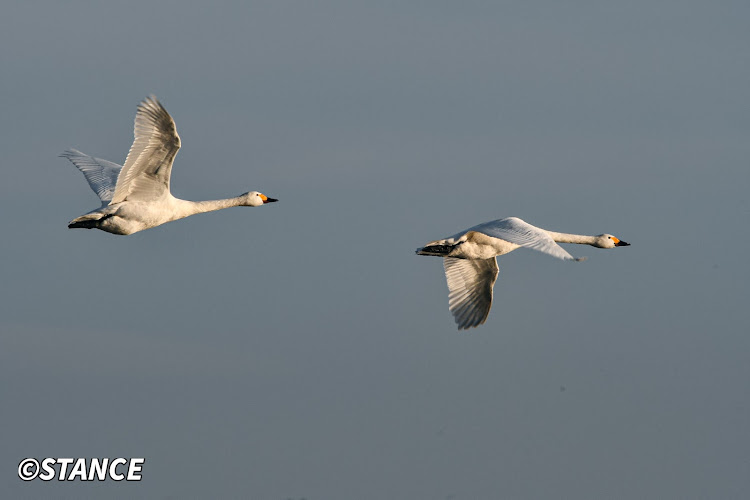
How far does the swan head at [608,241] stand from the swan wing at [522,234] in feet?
19.8

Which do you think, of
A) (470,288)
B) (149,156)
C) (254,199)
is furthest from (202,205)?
(470,288)

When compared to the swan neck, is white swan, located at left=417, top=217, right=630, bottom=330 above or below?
below

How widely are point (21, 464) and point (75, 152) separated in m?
10.3

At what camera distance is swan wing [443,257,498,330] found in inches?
1657

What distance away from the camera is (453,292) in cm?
4238

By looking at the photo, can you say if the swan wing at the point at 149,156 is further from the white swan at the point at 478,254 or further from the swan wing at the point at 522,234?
the swan wing at the point at 522,234

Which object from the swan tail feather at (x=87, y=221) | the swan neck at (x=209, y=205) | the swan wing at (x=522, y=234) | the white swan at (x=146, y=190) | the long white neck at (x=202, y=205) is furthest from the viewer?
the swan neck at (x=209, y=205)

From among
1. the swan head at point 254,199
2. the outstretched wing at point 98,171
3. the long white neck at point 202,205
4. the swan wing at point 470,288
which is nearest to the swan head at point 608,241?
the swan wing at point 470,288

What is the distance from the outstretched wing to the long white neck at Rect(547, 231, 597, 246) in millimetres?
13251

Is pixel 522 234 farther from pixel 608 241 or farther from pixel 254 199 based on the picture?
pixel 254 199

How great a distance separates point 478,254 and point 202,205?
8.14 meters

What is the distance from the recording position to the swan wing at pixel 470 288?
138ft

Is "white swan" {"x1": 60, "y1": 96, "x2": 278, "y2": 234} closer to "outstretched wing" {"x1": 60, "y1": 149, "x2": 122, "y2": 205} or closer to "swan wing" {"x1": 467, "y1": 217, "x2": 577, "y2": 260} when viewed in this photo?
"outstretched wing" {"x1": 60, "y1": 149, "x2": 122, "y2": 205}

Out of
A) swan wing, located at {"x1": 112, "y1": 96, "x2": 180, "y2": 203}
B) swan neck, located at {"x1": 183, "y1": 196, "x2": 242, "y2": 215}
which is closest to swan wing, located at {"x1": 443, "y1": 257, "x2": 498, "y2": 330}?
swan neck, located at {"x1": 183, "y1": 196, "x2": 242, "y2": 215}
